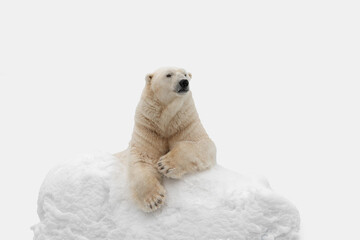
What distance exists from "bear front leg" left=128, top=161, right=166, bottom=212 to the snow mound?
92mm

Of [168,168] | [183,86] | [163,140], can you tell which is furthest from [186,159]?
[183,86]

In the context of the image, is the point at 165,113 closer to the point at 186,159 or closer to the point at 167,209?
the point at 186,159

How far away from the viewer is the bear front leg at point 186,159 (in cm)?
381

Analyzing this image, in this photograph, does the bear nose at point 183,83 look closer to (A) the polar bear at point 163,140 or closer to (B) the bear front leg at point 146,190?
(A) the polar bear at point 163,140

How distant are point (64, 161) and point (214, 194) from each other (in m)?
1.54

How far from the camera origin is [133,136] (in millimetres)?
4152

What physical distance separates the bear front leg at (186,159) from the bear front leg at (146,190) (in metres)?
0.12

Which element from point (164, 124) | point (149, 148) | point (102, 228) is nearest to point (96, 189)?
point (102, 228)

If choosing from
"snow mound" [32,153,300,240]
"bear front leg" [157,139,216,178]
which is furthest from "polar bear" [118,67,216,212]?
"snow mound" [32,153,300,240]

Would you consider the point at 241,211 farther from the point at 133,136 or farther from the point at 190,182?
the point at 133,136

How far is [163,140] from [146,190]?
55 centimetres

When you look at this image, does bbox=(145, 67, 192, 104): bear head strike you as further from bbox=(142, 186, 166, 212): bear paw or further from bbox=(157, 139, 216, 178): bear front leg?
bbox=(142, 186, 166, 212): bear paw

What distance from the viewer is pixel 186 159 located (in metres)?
3.88

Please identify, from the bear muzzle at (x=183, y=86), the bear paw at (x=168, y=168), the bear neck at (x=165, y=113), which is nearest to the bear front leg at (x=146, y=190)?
the bear paw at (x=168, y=168)
